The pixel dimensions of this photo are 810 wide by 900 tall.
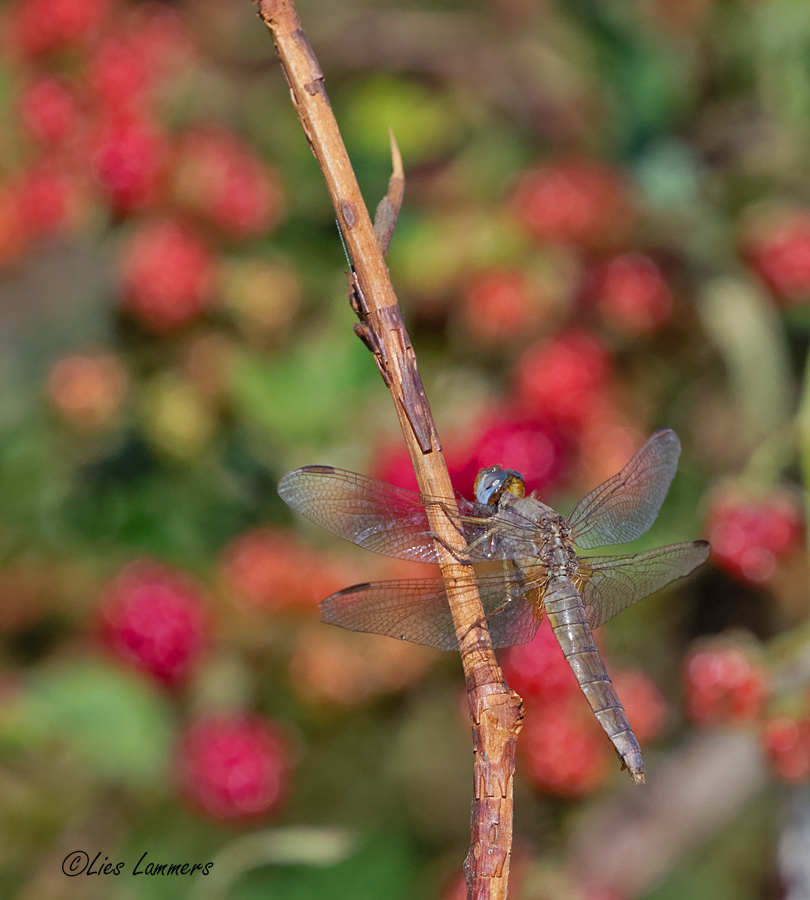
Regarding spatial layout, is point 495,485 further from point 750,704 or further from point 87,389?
point 87,389

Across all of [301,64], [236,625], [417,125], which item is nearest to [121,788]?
[236,625]

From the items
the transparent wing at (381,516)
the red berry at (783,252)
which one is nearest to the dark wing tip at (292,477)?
the transparent wing at (381,516)

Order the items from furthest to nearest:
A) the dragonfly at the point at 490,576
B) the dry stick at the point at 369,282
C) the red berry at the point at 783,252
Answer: the red berry at the point at 783,252, the dragonfly at the point at 490,576, the dry stick at the point at 369,282

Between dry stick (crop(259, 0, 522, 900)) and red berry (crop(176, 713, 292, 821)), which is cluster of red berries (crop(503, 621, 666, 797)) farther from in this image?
dry stick (crop(259, 0, 522, 900))

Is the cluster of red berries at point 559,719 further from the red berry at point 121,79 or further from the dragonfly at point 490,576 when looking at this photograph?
the red berry at point 121,79

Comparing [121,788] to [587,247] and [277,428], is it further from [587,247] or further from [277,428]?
[587,247]

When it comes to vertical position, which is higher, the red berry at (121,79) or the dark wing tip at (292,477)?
the red berry at (121,79)

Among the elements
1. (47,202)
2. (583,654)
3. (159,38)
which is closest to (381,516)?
(583,654)
